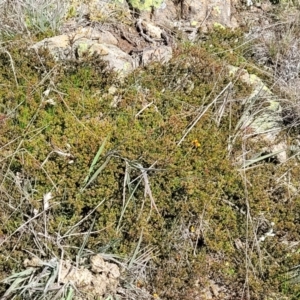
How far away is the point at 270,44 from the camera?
5.02 m

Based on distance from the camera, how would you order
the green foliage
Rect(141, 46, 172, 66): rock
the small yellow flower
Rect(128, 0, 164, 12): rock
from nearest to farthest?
the green foliage → the small yellow flower → Rect(141, 46, 172, 66): rock → Rect(128, 0, 164, 12): rock

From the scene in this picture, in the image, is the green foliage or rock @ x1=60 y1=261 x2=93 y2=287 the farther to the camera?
the green foliage

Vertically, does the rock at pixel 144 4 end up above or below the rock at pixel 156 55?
above

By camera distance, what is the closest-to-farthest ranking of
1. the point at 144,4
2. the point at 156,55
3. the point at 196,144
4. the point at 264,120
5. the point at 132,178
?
the point at 132,178 < the point at 196,144 < the point at 264,120 < the point at 156,55 < the point at 144,4

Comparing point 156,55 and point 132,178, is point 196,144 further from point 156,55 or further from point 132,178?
point 156,55

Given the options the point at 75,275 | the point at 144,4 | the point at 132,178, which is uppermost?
A: the point at 144,4

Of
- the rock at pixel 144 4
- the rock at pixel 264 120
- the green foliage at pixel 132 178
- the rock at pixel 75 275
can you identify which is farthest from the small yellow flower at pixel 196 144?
the rock at pixel 144 4

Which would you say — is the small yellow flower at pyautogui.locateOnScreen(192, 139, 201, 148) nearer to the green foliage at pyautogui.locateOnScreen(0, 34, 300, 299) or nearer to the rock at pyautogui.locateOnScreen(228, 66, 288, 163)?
the green foliage at pyautogui.locateOnScreen(0, 34, 300, 299)

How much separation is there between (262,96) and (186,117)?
738mm

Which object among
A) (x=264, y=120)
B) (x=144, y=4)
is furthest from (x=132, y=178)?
(x=144, y=4)

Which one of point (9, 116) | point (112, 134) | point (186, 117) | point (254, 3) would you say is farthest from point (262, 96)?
point (9, 116)

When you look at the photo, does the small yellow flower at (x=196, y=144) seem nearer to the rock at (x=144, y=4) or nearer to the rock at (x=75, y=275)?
the rock at (x=75, y=275)

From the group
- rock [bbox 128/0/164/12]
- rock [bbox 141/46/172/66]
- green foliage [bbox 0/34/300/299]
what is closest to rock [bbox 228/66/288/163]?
green foliage [bbox 0/34/300/299]

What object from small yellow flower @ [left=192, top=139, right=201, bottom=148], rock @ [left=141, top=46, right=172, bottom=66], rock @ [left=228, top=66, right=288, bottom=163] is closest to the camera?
small yellow flower @ [left=192, top=139, right=201, bottom=148]
